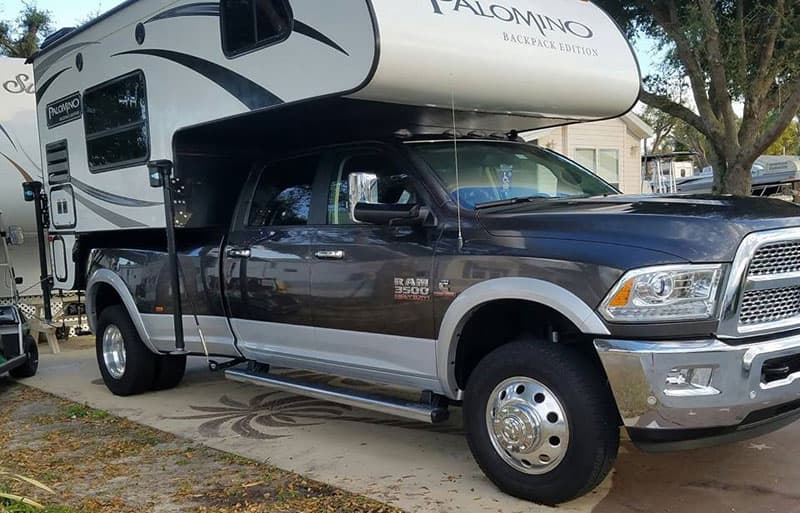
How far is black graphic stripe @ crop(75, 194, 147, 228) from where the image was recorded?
6.62m

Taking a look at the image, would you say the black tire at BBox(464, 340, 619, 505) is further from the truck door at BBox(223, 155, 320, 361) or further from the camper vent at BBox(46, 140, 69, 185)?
the camper vent at BBox(46, 140, 69, 185)

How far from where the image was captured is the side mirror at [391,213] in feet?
14.5

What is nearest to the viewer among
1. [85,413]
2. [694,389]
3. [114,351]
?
[694,389]

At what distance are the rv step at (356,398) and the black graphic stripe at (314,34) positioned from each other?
208cm

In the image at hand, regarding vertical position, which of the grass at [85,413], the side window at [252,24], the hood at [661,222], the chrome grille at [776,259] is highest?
the side window at [252,24]

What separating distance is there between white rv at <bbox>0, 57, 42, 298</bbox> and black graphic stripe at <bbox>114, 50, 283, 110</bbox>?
517cm

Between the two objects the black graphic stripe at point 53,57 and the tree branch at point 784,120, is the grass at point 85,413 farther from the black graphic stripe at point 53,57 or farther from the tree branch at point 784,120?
the tree branch at point 784,120

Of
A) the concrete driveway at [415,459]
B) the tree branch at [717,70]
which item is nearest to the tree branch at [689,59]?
the tree branch at [717,70]

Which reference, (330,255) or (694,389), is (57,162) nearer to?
(330,255)

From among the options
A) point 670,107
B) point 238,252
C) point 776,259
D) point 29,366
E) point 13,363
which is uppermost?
point 670,107

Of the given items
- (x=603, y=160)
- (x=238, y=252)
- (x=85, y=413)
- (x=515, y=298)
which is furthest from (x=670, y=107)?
(x=603, y=160)

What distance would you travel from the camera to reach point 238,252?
5.78 metres

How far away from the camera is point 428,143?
494 cm

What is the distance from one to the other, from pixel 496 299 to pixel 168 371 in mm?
4175
